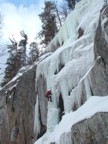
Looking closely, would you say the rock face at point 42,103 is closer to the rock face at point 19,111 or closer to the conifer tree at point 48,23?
the rock face at point 19,111

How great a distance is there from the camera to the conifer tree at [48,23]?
30964mm

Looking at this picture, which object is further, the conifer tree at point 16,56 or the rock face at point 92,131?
the conifer tree at point 16,56

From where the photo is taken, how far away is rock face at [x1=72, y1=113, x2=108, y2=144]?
8.52m

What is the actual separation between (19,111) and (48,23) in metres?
12.9

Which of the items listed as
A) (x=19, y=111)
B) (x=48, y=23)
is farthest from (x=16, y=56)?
(x=19, y=111)

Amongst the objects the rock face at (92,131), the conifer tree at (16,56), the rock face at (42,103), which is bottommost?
the rock face at (92,131)

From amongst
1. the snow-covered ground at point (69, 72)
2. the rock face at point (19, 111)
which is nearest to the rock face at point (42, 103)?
the snow-covered ground at point (69, 72)

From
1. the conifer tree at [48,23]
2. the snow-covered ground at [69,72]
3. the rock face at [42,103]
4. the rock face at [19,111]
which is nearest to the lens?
the snow-covered ground at [69,72]

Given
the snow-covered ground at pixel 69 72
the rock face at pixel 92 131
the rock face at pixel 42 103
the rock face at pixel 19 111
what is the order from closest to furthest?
the rock face at pixel 92 131, the snow-covered ground at pixel 69 72, the rock face at pixel 42 103, the rock face at pixel 19 111

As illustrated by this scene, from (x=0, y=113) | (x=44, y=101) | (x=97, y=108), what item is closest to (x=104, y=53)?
(x=97, y=108)

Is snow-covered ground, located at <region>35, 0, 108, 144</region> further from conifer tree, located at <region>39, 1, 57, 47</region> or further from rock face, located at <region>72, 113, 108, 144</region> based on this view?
conifer tree, located at <region>39, 1, 57, 47</region>

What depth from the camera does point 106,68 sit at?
441 inches

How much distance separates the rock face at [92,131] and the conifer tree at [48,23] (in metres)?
21.9

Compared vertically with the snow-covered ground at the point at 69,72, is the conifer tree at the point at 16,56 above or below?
above
